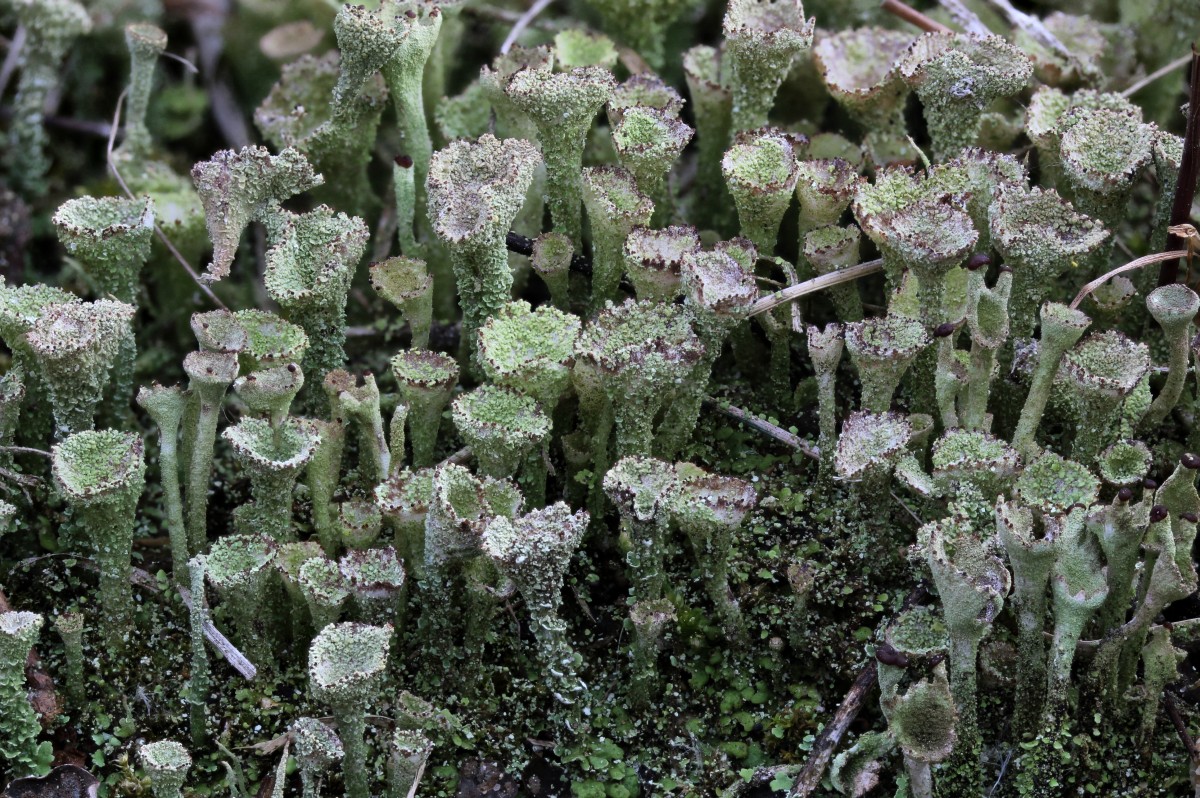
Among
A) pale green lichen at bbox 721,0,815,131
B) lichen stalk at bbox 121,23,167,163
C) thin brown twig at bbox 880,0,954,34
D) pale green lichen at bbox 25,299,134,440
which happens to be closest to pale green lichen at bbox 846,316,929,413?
pale green lichen at bbox 721,0,815,131

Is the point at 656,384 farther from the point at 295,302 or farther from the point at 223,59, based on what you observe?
the point at 223,59

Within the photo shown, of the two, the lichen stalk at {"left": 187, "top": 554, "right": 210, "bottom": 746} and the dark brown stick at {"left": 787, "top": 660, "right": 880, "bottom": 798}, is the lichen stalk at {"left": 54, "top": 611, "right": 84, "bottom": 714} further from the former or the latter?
the dark brown stick at {"left": 787, "top": 660, "right": 880, "bottom": 798}

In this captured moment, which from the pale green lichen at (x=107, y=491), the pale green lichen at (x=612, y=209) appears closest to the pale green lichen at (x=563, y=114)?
the pale green lichen at (x=612, y=209)

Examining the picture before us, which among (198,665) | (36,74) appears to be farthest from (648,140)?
(36,74)

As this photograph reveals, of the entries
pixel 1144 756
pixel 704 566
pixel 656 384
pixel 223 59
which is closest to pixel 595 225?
pixel 656 384

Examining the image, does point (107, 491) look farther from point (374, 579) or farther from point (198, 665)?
point (374, 579)

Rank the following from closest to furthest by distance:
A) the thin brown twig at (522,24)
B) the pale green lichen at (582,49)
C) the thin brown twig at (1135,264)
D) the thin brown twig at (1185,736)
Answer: the thin brown twig at (1185,736) < the thin brown twig at (1135,264) < the pale green lichen at (582,49) < the thin brown twig at (522,24)

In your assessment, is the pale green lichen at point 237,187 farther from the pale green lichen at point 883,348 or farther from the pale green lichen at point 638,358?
the pale green lichen at point 883,348
